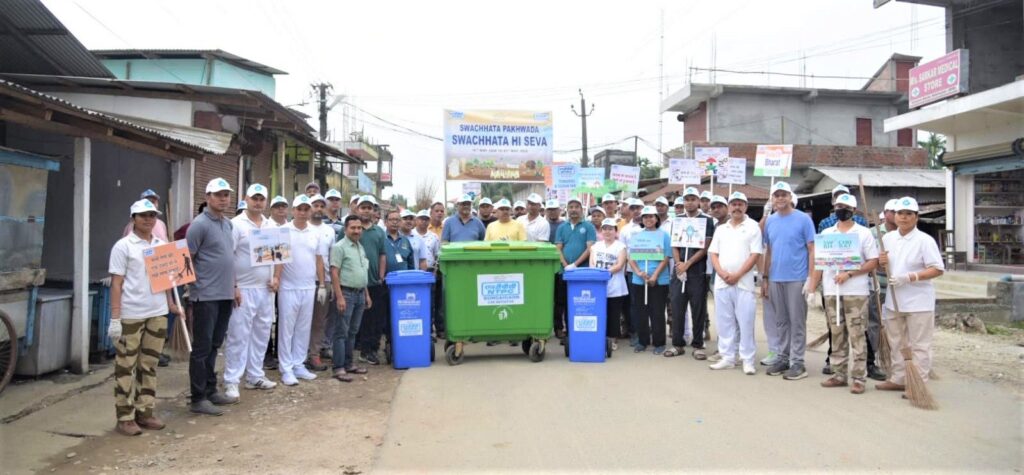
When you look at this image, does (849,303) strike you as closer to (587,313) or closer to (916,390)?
(916,390)

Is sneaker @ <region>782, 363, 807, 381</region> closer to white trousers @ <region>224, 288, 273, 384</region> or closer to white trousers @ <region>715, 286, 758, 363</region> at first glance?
white trousers @ <region>715, 286, 758, 363</region>

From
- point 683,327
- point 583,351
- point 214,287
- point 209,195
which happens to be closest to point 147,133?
point 209,195

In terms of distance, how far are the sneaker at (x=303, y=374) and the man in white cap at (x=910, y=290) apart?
5.43 m

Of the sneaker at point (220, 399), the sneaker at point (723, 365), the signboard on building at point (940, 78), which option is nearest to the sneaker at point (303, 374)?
the sneaker at point (220, 399)

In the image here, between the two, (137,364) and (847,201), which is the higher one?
(847,201)

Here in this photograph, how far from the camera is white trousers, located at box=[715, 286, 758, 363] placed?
7.12m

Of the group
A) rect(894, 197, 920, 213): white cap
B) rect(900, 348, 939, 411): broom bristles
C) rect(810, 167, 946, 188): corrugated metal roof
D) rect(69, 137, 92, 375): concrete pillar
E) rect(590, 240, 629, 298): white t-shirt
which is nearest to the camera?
rect(900, 348, 939, 411): broom bristles

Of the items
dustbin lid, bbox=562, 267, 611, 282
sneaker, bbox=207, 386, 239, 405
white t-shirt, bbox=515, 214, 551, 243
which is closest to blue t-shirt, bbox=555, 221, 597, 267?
white t-shirt, bbox=515, 214, 551, 243

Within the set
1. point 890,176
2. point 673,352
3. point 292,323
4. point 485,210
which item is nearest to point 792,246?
point 673,352

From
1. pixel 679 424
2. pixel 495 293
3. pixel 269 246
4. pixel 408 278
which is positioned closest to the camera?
pixel 679 424

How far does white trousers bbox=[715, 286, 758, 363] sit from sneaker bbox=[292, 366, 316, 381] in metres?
4.31

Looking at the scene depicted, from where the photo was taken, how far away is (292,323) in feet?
22.0

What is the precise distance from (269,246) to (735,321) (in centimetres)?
486

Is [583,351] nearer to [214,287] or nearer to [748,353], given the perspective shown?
[748,353]
